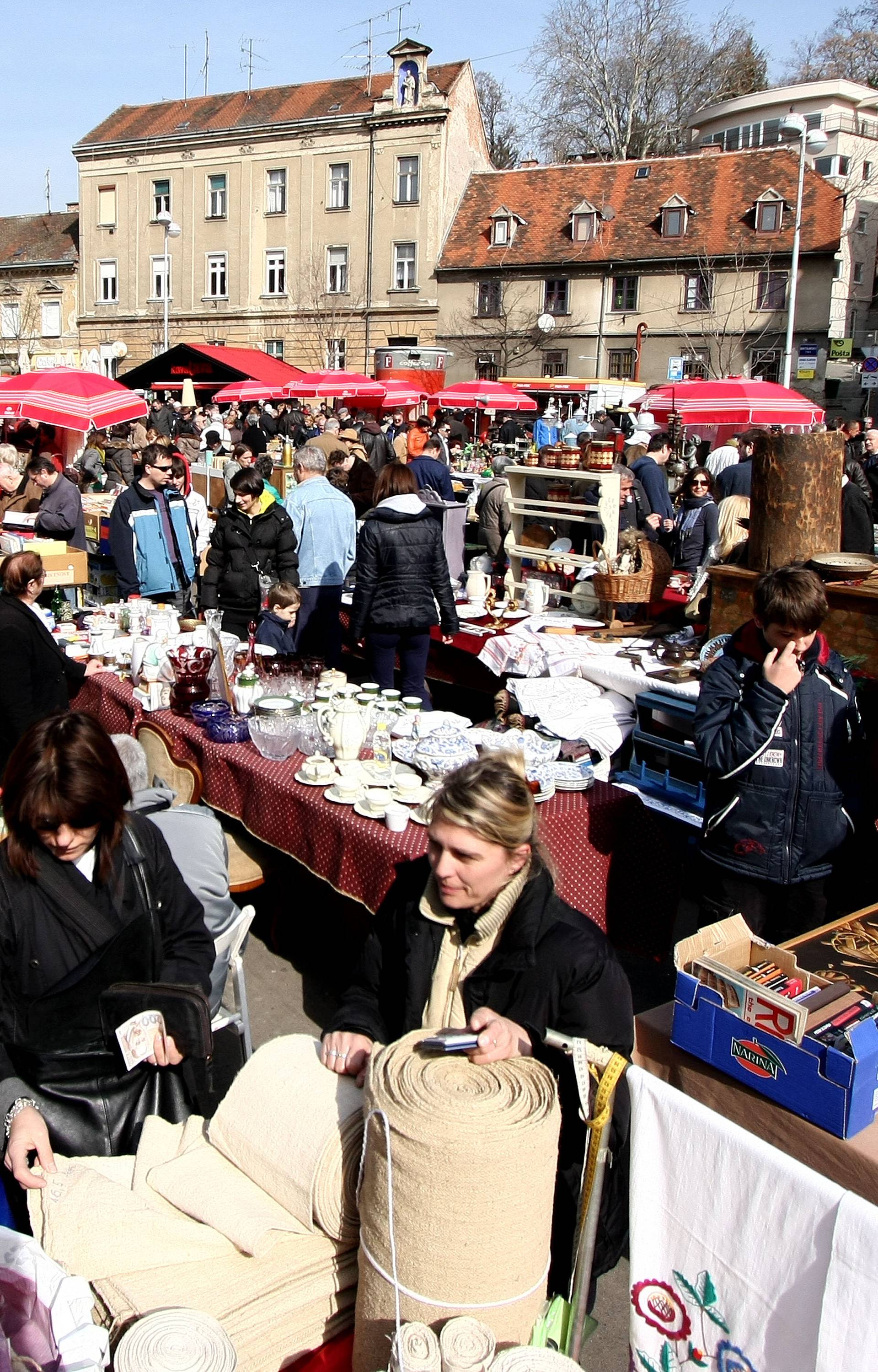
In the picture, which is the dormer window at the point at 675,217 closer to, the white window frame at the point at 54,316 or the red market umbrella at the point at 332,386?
the red market umbrella at the point at 332,386

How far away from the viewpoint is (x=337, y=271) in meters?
36.6

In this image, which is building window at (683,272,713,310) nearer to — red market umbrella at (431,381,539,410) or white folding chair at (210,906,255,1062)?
red market umbrella at (431,381,539,410)

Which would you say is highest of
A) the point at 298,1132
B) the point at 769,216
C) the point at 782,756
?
the point at 769,216

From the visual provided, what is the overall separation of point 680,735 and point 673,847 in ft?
2.79

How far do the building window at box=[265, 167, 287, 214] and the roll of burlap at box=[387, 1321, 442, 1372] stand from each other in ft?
130

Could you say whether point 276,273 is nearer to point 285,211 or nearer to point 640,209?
point 285,211

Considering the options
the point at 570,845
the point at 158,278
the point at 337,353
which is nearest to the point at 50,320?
the point at 158,278

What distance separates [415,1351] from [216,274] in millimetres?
40791

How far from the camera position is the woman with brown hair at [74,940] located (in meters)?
2.28

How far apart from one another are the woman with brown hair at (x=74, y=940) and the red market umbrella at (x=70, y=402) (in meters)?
8.62

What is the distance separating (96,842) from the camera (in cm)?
237

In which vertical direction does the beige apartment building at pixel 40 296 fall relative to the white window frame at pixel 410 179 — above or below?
below

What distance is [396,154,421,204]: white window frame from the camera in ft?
113

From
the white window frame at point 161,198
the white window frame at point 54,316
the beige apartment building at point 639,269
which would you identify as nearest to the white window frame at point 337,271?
the beige apartment building at point 639,269
